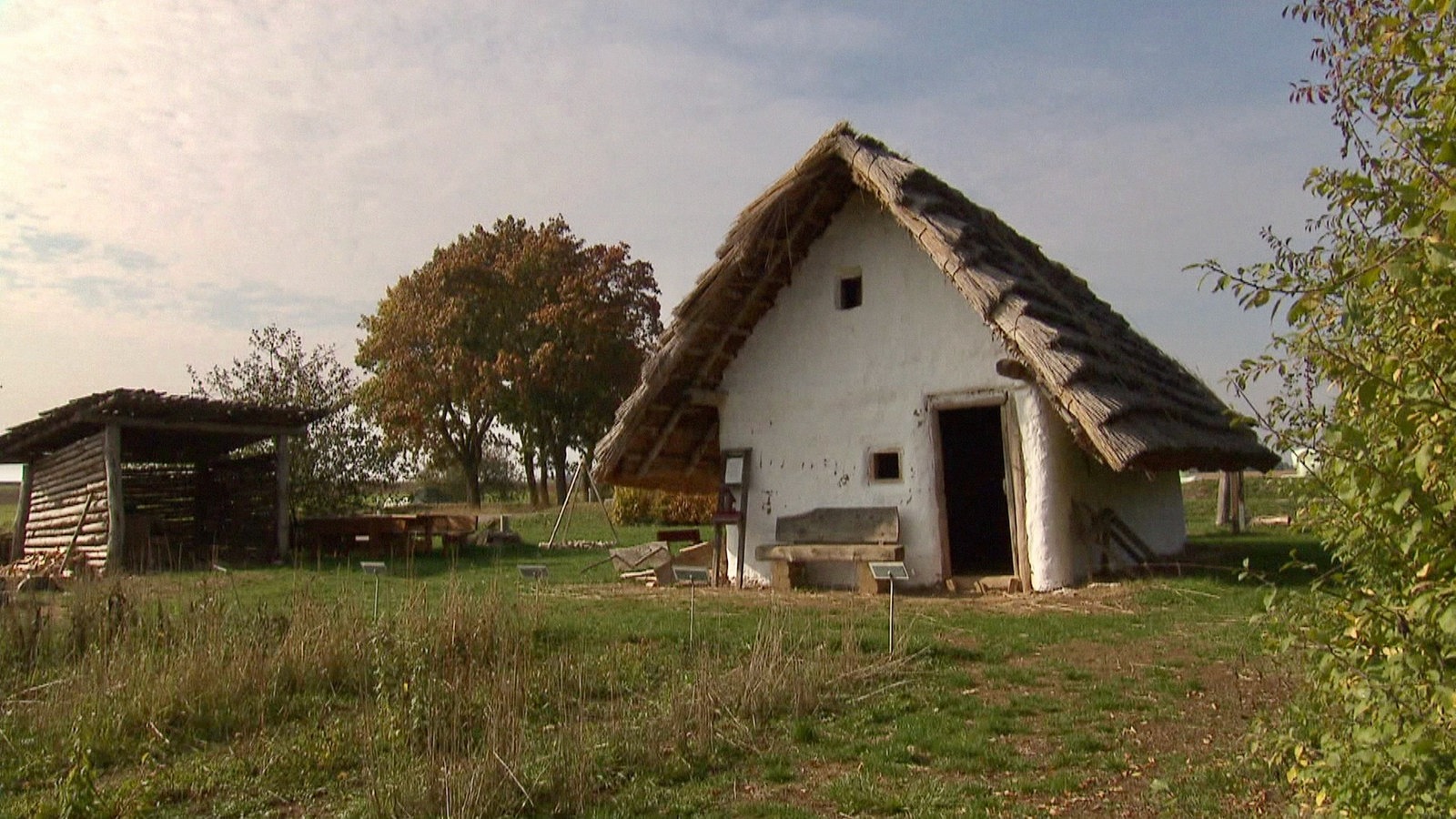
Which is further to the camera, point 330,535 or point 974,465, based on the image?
point 330,535

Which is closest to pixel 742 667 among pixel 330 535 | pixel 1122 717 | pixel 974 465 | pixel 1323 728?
pixel 1122 717

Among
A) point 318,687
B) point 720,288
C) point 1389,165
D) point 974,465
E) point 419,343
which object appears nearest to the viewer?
point 1389,165

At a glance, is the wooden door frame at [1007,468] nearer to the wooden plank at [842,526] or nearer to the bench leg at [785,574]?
the wooden plank at [842,526]

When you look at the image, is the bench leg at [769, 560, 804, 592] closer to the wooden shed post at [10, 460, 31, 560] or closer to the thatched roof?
the thatched roof

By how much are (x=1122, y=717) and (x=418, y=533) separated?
15640 millimetres

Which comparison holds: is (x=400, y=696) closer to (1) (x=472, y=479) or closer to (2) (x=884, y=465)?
(2) (x=884, y=465)

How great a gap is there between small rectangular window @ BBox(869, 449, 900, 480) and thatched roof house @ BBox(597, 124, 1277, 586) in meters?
0.30

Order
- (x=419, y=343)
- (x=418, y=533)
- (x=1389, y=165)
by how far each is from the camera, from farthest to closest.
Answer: (x=419, y=343) → (x=418, y=533) → (x=1389, y=165)

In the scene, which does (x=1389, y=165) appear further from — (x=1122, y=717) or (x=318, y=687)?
(x=318, y=687)

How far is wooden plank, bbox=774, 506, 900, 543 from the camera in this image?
1247 cm

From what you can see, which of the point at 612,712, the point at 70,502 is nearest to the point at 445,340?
the point at 70,502

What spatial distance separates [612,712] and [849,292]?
25.5 ft

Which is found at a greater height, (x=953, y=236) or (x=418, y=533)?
(x=953, y=236)

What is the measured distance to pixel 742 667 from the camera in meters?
6.98
